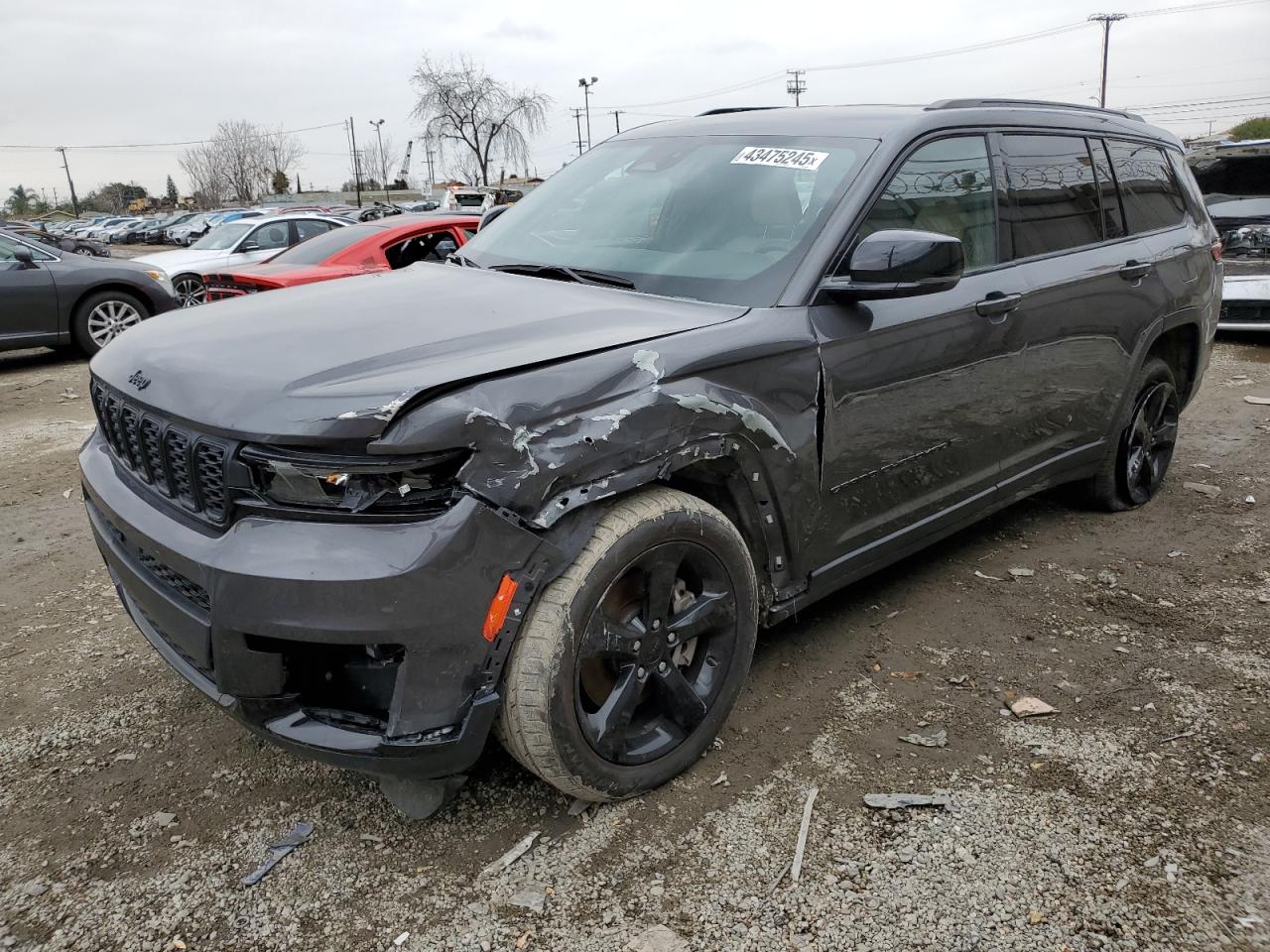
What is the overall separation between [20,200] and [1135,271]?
12977 cm

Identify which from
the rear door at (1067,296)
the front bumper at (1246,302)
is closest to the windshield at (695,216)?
the rear door at (1067,296)

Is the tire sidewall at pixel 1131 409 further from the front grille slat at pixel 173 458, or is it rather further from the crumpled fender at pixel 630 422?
the front grille slat at pixel 173 458

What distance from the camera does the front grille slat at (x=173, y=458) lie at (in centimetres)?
213

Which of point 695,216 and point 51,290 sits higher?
point 695,216

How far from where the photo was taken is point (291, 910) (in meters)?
2.22

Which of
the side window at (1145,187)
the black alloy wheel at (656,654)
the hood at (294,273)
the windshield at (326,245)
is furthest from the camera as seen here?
the windshield at (326,245)

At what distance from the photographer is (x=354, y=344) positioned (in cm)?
230

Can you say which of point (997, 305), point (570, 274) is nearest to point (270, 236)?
point (570, 274)

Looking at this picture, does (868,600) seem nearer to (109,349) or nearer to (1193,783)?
(1193,783)

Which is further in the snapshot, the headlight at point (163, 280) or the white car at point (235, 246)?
the white car at point (235, 246)

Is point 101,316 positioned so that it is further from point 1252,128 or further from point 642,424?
point 1252,128

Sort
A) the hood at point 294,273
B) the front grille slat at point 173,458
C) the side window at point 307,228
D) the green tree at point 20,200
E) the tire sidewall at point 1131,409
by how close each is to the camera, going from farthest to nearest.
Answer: the green tree at point 20,200, the side window at point 307,228, the hood at point 294,273, the tire sidewall at point 1131,409, the front grille slat at point 173,458

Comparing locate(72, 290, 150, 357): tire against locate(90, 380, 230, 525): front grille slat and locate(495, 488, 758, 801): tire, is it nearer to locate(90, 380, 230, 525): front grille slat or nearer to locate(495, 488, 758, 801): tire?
locate(90, 380, 230, 525): front grille slat

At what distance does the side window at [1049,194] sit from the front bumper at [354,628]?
2509 mm
